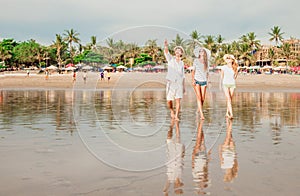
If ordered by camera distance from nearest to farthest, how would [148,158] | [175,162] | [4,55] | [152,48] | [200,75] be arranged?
[175,162]
[148,158]
[152,48]
[200,75]
[4,55]

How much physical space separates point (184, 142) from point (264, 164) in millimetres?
1951

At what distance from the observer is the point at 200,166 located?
5.25 meters

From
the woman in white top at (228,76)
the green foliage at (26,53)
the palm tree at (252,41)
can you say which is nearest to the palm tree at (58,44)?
the green foliage at (26,53)

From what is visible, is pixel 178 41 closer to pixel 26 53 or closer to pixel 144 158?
pixel 144 158

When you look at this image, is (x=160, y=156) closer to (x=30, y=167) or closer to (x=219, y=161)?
(x=219, y=161)

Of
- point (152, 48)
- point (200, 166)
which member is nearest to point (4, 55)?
point (152, 48)

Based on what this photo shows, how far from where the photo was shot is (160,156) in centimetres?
594

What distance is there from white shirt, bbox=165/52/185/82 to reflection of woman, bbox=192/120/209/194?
2403 mm

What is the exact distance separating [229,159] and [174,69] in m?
4.17

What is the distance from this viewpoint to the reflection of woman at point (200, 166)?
4379 mm

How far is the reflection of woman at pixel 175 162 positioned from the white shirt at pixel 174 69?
6.05 feet

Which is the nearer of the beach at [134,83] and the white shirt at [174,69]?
the beach at [134,83]

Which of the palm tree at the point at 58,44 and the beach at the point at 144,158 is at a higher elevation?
the palm tree at the point at 58,44

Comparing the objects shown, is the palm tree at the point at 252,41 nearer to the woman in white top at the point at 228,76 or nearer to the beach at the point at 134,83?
the beach at the point at 134,83
